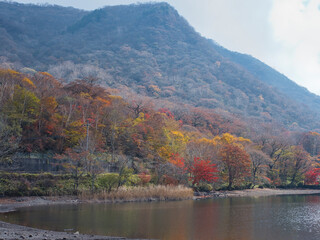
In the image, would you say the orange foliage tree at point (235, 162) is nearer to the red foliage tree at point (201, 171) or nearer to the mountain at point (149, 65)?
the red foliage tree at point (201, 171)

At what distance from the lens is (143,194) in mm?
33094

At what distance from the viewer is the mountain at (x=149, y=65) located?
127m

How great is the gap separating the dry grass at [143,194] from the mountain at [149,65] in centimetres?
7400

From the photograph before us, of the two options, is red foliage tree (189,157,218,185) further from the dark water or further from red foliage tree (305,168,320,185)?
red foliage tree (305,168,320,185)

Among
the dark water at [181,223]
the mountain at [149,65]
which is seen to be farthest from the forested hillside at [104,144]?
the mountain at [149,65]

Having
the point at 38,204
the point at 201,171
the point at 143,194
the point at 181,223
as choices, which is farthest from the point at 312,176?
the point at 38,204

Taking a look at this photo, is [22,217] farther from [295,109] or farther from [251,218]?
[295,109]

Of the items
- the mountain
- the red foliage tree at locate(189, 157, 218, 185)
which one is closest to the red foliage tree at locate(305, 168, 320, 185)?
the red foliage tree at locate(189, 157, 218, 185)

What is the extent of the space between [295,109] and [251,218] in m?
142

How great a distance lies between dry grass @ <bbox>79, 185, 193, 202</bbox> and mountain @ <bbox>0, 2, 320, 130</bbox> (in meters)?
74.0

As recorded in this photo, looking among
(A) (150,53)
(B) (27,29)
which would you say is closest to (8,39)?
(B) (27,29)

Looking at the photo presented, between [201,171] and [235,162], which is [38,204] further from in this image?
[235,162]

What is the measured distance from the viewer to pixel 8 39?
149625 mm

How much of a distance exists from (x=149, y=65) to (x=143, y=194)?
12896 centimetres
